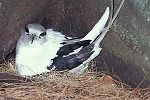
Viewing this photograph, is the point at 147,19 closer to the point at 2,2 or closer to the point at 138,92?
the point at 138,92

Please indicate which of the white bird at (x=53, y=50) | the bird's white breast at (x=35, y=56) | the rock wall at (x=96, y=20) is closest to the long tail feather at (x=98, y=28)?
the white bird at (x=53, y=50)

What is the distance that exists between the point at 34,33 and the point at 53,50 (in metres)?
0.24

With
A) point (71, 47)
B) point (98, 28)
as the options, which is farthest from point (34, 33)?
point (98, 28)

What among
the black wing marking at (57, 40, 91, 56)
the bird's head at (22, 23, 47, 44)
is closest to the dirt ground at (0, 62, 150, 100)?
the black wing marking at (57, 40, 91, 56)

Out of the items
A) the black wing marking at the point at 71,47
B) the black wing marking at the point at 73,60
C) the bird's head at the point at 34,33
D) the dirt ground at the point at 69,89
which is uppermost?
the bird's head at the point at 34,33

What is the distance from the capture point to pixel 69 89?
381 cm

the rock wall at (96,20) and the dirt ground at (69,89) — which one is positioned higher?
the rock wall at (96,20)

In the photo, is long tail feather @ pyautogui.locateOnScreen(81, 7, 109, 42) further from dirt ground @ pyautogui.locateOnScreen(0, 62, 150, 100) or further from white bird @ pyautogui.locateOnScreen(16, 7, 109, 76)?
dirt ground @ pyautogui.locateOnScreen(0, 62, 150, 100)

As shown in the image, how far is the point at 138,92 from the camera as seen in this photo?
3832mm

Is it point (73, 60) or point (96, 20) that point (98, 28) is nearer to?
point (96, 20)

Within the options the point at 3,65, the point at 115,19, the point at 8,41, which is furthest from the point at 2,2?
the point at 115,19

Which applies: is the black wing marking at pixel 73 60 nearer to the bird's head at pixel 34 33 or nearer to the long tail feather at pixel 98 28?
the long tail feather at pixel 98 28

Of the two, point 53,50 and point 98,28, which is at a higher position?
point 98,28

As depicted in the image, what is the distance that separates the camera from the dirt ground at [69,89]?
3.68 m
